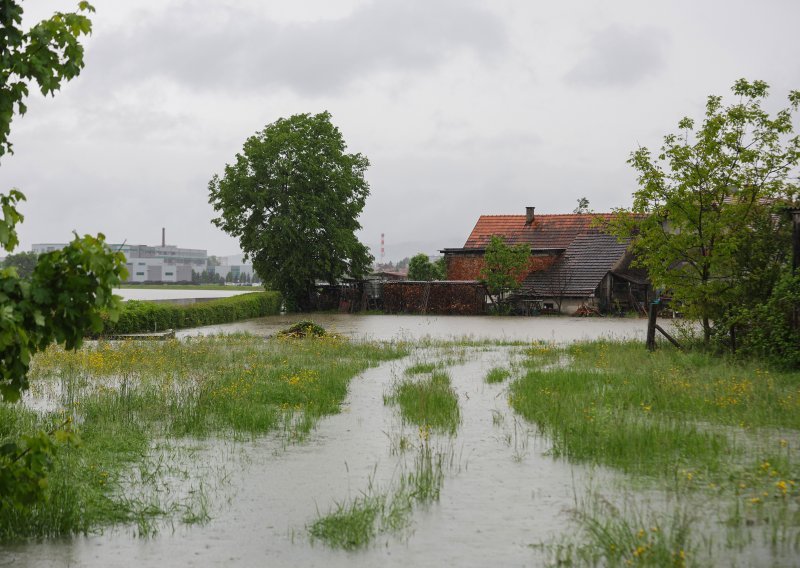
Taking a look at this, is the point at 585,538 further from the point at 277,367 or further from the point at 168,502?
the point at 277,367

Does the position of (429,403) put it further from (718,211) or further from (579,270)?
(579,270)

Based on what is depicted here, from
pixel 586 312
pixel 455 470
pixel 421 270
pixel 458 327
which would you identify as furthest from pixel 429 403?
pixel 421 270

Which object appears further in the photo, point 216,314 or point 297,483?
point 216,314

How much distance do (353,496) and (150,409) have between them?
210 inches

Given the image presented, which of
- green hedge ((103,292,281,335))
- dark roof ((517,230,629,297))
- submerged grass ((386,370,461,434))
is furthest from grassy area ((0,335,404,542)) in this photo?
dark roof ((517,230,629,297))

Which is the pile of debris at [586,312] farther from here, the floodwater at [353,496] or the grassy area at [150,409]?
the floodwater at [353,496]

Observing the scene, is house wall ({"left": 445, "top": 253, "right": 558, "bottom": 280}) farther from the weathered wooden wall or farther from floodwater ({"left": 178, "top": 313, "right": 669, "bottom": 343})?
floodwater ({"left": 178, "top": 313, "right": 669, "bottom": 343})

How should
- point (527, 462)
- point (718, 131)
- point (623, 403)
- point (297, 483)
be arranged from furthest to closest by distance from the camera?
1. point (718, 131)
2. point (623, 403)
3. point (527, 462)
4. point (297, 483)

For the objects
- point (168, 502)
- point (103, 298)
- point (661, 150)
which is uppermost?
point (661, 150)

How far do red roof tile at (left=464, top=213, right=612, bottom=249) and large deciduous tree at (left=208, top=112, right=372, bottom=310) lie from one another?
9207 mm

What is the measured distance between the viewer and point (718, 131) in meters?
20.0

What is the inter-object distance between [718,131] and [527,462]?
45.4 ft

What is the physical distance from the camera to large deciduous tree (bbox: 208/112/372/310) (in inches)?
1672

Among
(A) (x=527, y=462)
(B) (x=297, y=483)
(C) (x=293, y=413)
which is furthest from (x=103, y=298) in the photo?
(C) (x=293, y=413)
